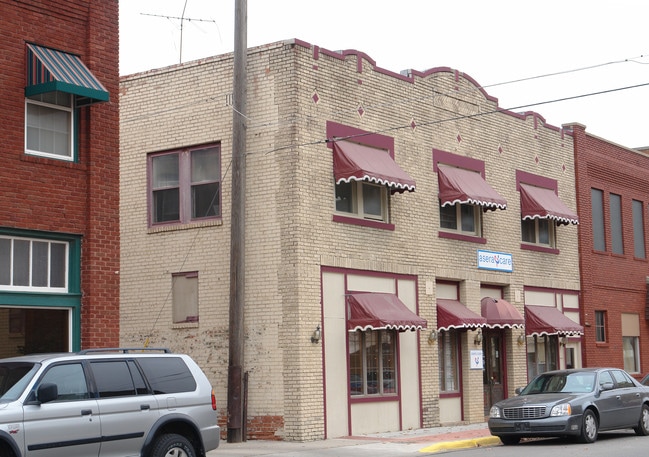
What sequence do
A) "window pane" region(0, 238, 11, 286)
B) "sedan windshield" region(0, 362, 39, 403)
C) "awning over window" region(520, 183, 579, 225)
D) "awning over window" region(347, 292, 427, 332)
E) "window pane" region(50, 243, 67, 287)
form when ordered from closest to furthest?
1. "sedan windshield" region(0, 362, 39, 403)
2. "window pane" region(0, 238, 11, 286)
3. "window pane" region(50, 243, 67, 287)
4. "awning over window" region(347, 292, 427, 332)
5. "awning over window" region(520, 183, 579, 225)

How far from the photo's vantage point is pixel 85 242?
645 inches

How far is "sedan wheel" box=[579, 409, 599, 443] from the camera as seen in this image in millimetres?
18812

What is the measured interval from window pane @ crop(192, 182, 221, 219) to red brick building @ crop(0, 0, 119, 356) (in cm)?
475

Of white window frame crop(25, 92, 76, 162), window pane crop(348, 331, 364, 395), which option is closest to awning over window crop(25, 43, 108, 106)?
white window frame crop(25, 92, 76, 162)

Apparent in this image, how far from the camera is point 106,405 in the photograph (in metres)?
12.3

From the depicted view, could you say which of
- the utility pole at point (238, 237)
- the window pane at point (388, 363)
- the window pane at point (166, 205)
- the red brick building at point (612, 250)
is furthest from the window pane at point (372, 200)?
the red brick building at point (612, 250)

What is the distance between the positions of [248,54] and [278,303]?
5291mm

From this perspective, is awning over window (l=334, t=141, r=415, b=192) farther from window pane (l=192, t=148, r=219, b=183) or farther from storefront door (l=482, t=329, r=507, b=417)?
storefront door (l=482, t=329, r=507, b=417)

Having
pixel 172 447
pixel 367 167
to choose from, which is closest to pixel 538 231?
pixel 367 167

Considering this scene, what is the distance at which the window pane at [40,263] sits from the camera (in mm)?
15739

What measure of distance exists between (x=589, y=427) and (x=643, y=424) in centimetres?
254

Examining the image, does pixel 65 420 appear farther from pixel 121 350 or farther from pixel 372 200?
pixel 372 200

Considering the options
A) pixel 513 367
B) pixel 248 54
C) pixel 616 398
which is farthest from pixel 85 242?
pixel 513 367

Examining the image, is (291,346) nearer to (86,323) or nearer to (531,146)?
(86,323)
